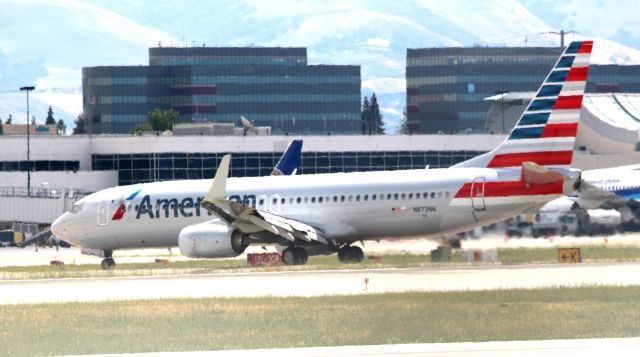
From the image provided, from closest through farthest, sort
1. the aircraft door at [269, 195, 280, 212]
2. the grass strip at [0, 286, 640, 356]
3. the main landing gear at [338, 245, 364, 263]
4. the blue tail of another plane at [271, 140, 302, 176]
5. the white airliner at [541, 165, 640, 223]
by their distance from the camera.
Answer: the grass strip at [0, 286, 640, 356], the main landing gear at [338, 245, 364, 263], the aircraft door at [269, 195, 280, 212], the blue tail of another plane at [271, 140, 302, 176], the white airliner at [541, 165, 640, 223]

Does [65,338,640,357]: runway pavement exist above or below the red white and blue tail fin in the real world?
below

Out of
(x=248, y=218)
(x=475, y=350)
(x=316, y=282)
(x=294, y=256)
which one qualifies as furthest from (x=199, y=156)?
(x=475, y=350)

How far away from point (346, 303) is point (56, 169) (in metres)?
88.4

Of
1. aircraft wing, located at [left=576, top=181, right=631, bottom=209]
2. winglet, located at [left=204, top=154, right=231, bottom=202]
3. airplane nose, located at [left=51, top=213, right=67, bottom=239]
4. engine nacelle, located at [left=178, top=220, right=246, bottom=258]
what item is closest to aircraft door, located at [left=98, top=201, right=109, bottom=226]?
airplane nose, located at [left=51, top=213, right=67, bottom=239]

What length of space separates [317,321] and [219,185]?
22697mm

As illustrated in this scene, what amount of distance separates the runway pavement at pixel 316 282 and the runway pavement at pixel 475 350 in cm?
1347

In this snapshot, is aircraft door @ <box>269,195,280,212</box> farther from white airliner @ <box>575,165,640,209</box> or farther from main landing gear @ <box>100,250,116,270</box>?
white airliner @ <box>575,165,640,209</box>

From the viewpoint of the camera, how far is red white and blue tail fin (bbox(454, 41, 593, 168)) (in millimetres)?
60094

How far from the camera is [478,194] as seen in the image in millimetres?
60781

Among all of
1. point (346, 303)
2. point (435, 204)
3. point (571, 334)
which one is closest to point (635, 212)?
point (435, 204)

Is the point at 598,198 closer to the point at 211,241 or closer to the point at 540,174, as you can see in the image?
the point at 540,174

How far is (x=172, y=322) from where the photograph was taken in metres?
40.0

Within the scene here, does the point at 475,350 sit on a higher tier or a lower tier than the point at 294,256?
higher

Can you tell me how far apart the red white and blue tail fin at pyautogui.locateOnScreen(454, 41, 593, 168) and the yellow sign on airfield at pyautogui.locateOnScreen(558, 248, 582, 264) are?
321cm
